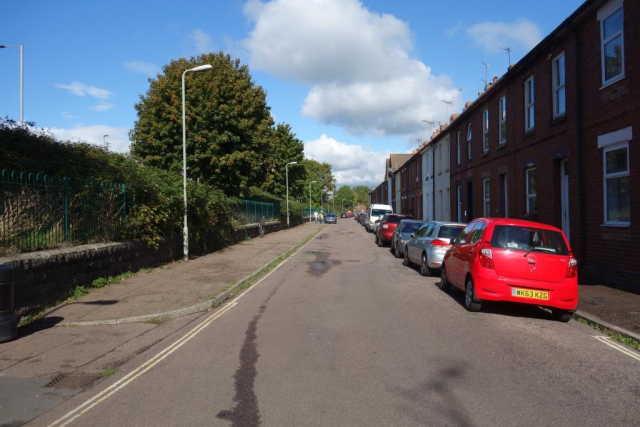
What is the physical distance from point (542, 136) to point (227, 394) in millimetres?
13522

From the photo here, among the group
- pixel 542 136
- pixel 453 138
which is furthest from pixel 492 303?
pixel 453 138

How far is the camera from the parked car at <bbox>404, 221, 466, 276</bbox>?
13281mm

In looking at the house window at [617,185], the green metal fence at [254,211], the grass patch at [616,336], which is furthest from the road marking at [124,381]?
the green metal fence at [254,211]

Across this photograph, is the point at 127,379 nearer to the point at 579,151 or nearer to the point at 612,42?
the point at 579,151

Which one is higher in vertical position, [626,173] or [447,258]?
[626,173]

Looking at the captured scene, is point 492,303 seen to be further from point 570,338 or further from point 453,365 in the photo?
point 453,365

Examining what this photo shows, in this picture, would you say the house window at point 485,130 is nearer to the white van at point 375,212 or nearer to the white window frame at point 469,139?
the white window frame at point 469,139

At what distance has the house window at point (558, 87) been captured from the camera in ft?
46.3

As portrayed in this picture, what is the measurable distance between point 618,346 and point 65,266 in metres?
9.28

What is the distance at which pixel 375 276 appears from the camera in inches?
541

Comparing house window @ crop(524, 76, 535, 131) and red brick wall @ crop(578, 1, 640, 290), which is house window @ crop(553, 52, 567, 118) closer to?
red brick wall @ crop(578, 1, 640, 290)

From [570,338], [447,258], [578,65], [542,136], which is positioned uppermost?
[578,65]

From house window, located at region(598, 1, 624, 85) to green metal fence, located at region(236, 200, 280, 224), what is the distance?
18.3m

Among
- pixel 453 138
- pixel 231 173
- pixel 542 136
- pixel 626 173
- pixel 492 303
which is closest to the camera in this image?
pixel 492 303
